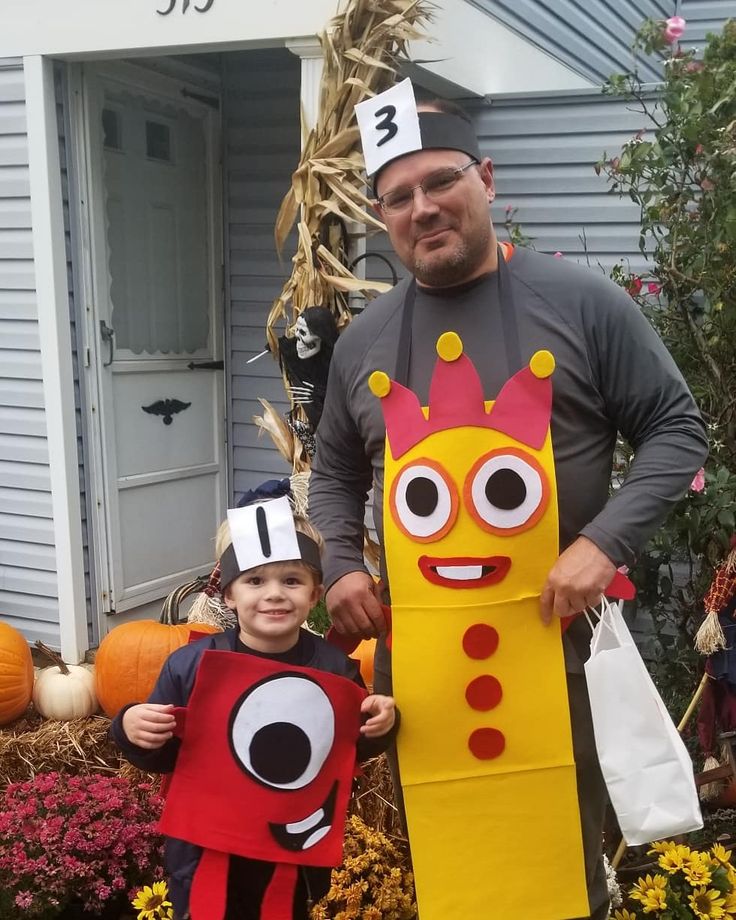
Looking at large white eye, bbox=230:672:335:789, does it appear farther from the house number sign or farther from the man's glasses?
the house number sign

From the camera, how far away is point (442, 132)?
68.9 inches

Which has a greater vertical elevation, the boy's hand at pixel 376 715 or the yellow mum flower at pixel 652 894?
the boy's hand at pixel 376 715

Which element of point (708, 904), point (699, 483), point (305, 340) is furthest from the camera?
point (305, 340)

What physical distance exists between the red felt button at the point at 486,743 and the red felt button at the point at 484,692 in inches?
2.0

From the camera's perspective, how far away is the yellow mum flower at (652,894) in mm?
2146

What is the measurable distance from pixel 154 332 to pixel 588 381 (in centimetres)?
322

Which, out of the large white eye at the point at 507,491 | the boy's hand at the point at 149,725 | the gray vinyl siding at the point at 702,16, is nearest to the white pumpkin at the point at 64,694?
the boy's hand at the point at 149,725

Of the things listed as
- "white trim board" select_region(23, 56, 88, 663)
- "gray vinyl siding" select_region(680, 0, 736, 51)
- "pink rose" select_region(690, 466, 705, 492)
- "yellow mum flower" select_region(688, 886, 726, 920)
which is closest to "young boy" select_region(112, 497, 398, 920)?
"yellow mum flower" select_region(688, 886, 726, 920)

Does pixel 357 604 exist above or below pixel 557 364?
below

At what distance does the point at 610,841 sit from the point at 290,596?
67.8 inches

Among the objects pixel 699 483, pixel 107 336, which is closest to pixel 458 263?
pixel 699 483

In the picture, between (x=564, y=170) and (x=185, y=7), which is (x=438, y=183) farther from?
(x=564, y=170)

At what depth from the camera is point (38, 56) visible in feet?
12.0

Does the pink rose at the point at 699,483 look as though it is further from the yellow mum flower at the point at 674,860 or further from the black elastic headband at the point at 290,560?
the black elastic headband at the point at 290,560
